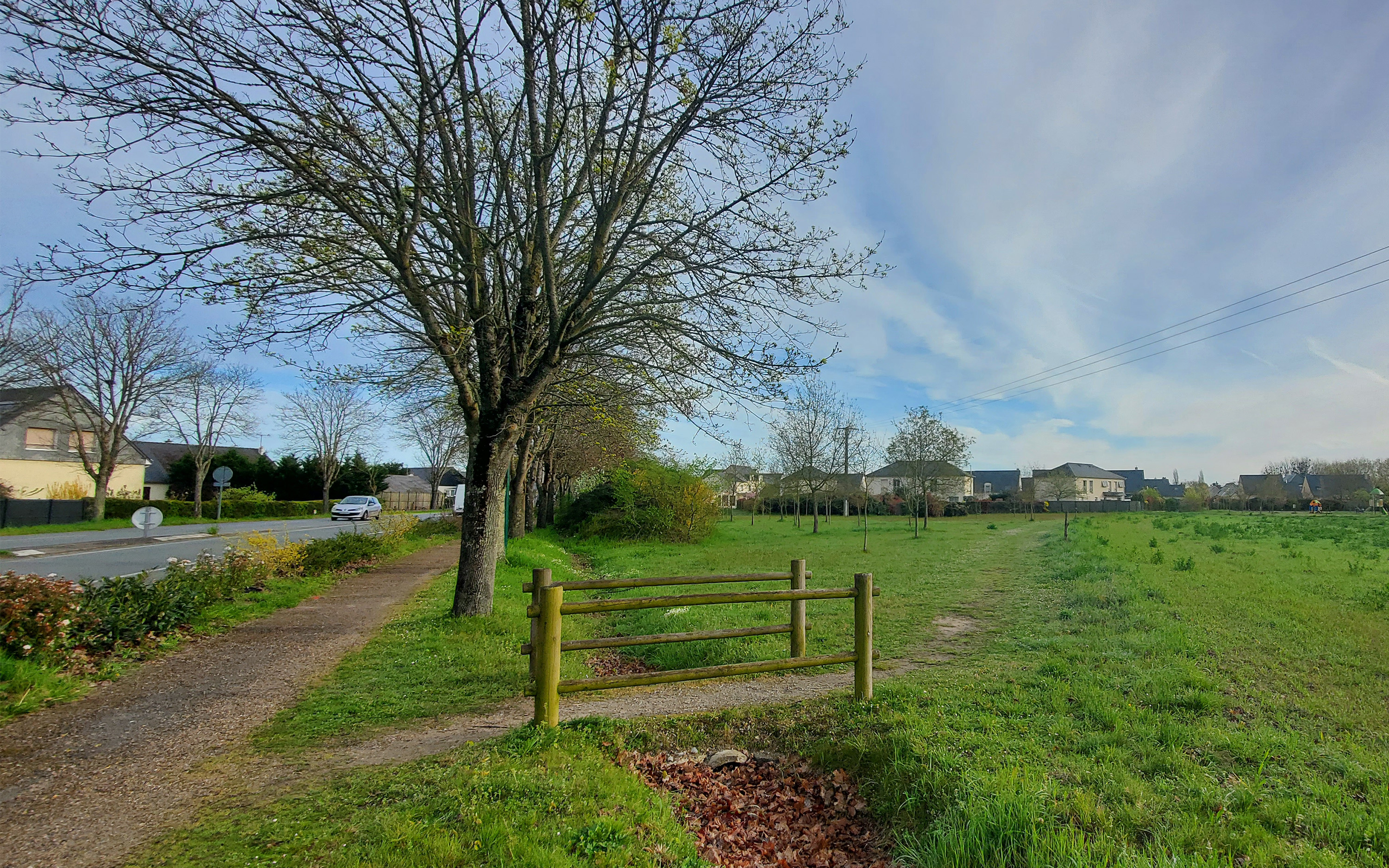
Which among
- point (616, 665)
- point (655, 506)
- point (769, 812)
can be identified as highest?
point (655, 506)

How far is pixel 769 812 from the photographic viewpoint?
4.50m

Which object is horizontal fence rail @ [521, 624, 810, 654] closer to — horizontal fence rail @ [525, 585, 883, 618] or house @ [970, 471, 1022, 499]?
horizontal fence rail @ [525, 585, 883, 618]

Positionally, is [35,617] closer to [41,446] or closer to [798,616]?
[798,616]

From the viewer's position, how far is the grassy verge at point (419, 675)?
5.68 metres

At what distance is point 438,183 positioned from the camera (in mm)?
8266

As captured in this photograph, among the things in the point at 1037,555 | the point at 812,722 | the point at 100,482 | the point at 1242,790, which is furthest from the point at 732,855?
the point at 100,482

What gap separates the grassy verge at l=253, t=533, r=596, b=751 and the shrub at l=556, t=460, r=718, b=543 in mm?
16821

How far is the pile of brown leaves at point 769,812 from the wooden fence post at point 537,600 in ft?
3.48

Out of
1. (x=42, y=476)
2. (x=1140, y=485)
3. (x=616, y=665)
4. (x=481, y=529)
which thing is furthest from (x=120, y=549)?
(x=1140, y=485)

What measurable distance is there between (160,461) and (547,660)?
6392cm

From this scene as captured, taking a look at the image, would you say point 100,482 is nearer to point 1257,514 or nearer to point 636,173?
point 636,173

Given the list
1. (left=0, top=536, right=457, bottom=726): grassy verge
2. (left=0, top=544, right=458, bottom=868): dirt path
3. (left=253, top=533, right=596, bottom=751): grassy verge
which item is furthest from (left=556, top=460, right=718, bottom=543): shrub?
(left=0, top=544, right=458, bottom=868): dirt path

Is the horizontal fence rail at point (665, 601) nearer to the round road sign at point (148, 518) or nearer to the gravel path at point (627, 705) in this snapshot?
the gravel path at point (627, 705)

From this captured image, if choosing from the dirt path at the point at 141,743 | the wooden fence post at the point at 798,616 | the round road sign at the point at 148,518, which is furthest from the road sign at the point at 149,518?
the wooden fence post at the point at 798,616
